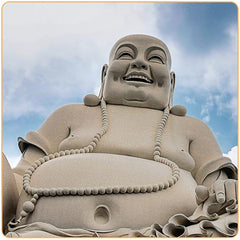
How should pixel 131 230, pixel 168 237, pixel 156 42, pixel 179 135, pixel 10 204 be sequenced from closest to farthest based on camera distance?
pixel 168 237 → pixel 131 230 → pixel 10 204 → pixel 179 135 → pixel 156 42

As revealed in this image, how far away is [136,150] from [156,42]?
1.60 metres

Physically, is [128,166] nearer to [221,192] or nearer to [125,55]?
[221,192]

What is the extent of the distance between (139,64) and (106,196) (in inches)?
80.9

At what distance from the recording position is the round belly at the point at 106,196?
4.71 m

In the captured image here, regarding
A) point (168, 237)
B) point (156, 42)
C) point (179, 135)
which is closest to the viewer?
point (168, 237)

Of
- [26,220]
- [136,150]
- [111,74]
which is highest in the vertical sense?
[111,74]

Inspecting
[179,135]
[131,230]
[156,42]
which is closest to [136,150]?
[179,135]

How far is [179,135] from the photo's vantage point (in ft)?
19.9

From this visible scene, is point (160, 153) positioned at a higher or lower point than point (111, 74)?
lower

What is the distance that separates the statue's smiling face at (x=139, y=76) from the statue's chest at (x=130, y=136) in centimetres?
13

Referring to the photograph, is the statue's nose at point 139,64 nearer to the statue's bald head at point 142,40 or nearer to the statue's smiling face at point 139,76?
the statue's smiling face at point 139,76

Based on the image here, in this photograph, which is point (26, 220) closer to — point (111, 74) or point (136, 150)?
point (136, 150)

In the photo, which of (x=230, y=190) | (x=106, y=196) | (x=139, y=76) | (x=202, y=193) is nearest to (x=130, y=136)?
(x=139, y=76)

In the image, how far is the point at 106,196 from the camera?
4.78 meters
